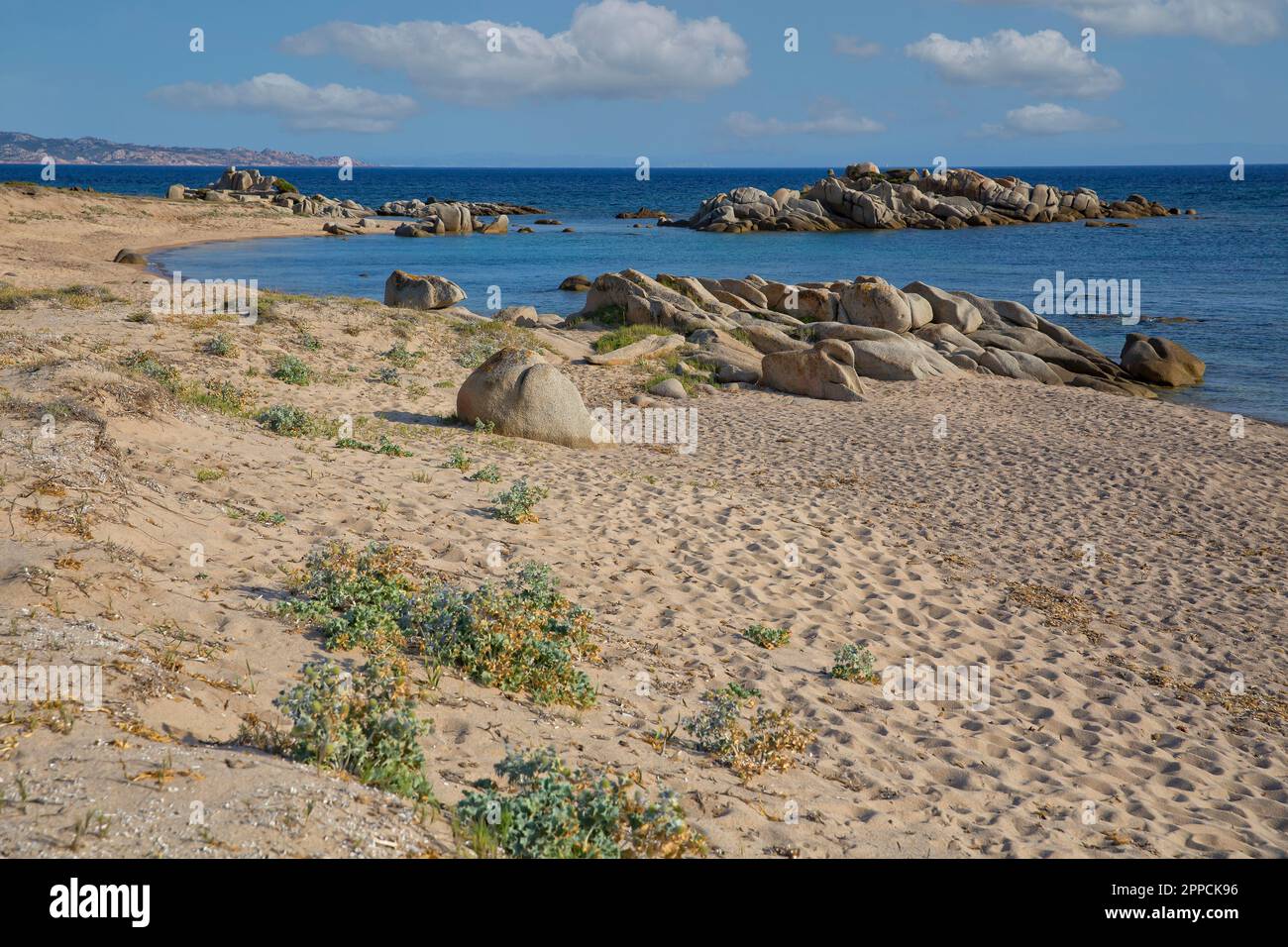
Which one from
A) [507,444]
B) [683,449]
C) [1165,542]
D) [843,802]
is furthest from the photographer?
[683,449]

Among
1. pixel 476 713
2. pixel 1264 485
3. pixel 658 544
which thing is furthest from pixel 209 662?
pixel 1264 485

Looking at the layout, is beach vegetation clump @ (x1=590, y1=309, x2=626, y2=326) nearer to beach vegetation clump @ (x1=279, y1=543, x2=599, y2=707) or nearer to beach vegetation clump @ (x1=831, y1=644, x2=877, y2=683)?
beach vegetation clump @ (x1=279, y1=543, x2=599, y2=707)

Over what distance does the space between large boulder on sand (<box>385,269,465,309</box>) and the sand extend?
7941 millimetres

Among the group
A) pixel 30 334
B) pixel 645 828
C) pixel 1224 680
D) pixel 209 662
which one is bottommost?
pixel 1224 680

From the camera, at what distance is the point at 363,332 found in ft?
63.1

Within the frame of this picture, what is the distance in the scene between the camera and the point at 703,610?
8.41 m

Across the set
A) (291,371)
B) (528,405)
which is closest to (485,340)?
(291,371)

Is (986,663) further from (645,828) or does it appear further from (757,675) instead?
(645,828)

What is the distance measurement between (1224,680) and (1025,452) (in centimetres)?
777

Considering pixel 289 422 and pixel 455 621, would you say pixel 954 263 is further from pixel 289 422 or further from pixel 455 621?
pixel 455 621

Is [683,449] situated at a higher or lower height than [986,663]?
higher
